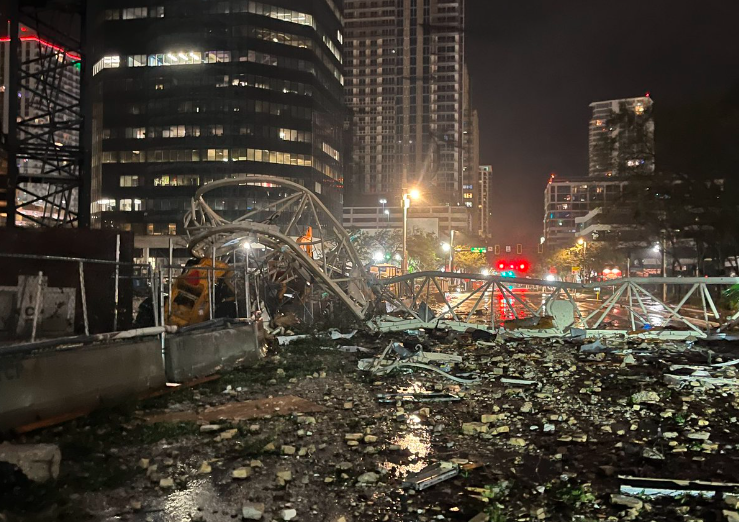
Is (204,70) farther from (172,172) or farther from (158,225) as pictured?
(158,225)

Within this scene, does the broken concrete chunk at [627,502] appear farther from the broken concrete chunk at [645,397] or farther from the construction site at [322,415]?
the broken concrete chunk at [645,397]

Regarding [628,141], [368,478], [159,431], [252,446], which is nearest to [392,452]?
[368,478]

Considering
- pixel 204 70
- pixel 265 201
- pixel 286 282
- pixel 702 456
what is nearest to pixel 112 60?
pixel 204 70

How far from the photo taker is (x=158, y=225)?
277 ft

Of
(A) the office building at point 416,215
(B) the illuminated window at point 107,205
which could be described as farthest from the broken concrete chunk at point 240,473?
(A) the office building at point 416,215

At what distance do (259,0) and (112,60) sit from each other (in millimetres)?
24825

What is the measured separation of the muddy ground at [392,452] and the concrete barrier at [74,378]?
1.00ft

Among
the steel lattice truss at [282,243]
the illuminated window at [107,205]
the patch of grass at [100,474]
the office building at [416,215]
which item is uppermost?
the office building at [416,215]

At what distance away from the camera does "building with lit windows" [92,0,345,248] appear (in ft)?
276

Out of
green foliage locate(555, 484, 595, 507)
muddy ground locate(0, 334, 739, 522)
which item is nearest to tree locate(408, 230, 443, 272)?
muddy ground locate(0, 334, 739, 522)

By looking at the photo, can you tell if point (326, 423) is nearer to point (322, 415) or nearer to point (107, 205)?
point (322, 415)

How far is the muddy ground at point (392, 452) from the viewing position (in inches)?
195

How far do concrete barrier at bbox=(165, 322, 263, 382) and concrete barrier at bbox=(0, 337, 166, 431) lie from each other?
1.62ft

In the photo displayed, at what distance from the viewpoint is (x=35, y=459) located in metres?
5.25
